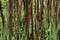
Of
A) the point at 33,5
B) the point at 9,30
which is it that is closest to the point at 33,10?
the point at 33,5

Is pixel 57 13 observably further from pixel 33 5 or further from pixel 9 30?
pixel 9 30

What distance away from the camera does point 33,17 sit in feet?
3.26

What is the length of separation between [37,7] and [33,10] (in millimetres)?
21

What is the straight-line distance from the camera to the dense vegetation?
98 centimetres

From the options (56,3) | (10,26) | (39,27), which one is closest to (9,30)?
(10,26)

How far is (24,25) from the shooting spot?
0.99m

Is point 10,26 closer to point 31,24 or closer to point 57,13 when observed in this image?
point 31,24

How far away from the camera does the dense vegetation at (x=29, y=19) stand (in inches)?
38.7

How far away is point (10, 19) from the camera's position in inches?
38.6

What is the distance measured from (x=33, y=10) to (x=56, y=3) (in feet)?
0.33

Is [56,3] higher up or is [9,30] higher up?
[56,3]

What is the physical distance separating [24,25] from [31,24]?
30 millimetres

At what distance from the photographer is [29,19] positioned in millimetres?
994

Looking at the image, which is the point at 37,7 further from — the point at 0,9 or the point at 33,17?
the point at 0,9
